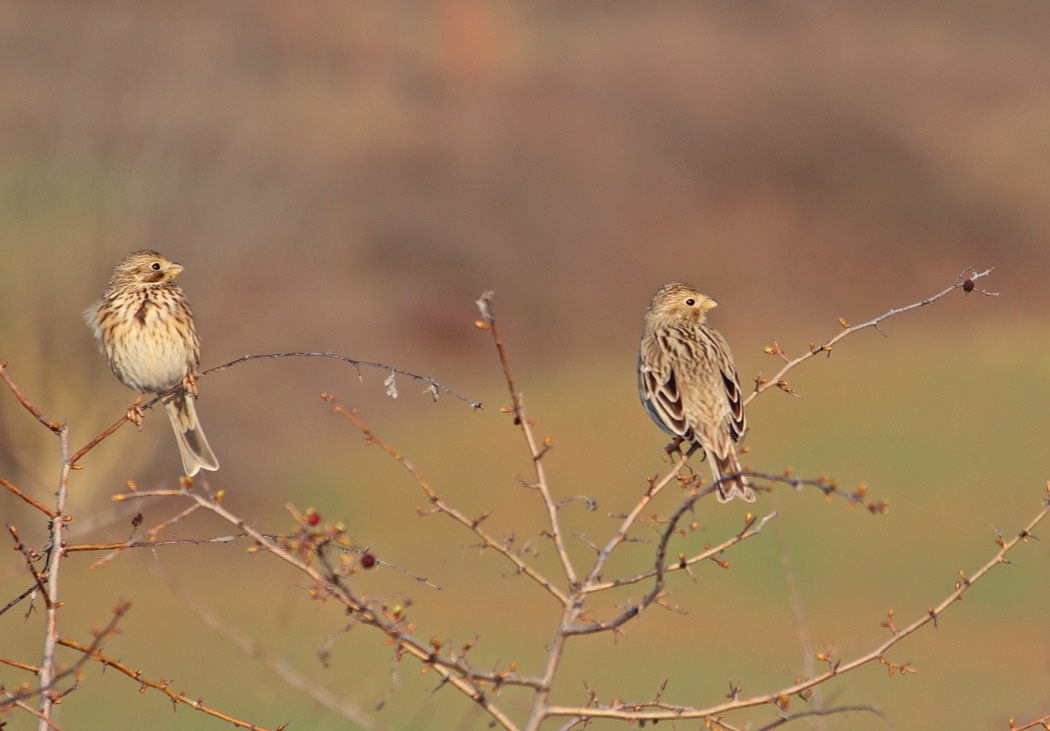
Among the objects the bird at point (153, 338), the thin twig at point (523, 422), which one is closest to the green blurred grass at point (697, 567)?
the bird at point (153, 338)

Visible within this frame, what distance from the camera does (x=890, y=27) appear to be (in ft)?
146

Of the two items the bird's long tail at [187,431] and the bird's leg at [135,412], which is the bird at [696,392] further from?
the bird's leg at [135,412]

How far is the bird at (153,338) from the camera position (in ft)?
18.8

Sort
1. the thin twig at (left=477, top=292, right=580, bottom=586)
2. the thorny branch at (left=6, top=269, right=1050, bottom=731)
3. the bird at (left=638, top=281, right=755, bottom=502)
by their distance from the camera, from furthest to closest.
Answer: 1. the bird at (left=638, top=281, right=755, bottom=502)
2. the thin twig at (left=477, top=292, right=580, bottom=586)
3. the thorny branch at (left=6, top=269, right=1050, bottom=731)

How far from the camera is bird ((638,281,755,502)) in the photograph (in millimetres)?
5242

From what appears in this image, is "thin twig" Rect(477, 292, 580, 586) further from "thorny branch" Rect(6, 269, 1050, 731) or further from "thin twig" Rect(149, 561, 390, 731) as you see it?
"thin twig" Rect(149, 561, 390, 731)

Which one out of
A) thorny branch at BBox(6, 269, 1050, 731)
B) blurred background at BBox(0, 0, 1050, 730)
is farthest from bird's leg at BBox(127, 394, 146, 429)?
thorny branch at BBox(6, 269, 1050, 731)

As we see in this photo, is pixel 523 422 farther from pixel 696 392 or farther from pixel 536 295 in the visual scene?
pixel 536 295

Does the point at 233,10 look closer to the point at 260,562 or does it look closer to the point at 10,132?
the point at 10,132

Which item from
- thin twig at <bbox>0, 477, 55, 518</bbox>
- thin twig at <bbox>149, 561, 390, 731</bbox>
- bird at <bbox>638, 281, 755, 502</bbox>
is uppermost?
bird at <bbox>638, 281, 755, 502</bbox>

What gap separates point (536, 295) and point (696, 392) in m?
34.8

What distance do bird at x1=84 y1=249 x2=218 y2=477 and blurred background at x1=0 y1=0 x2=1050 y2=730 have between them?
4.00 feet

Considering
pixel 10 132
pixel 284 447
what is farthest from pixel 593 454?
pixel 10 132

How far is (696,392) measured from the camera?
5328 millimetres
